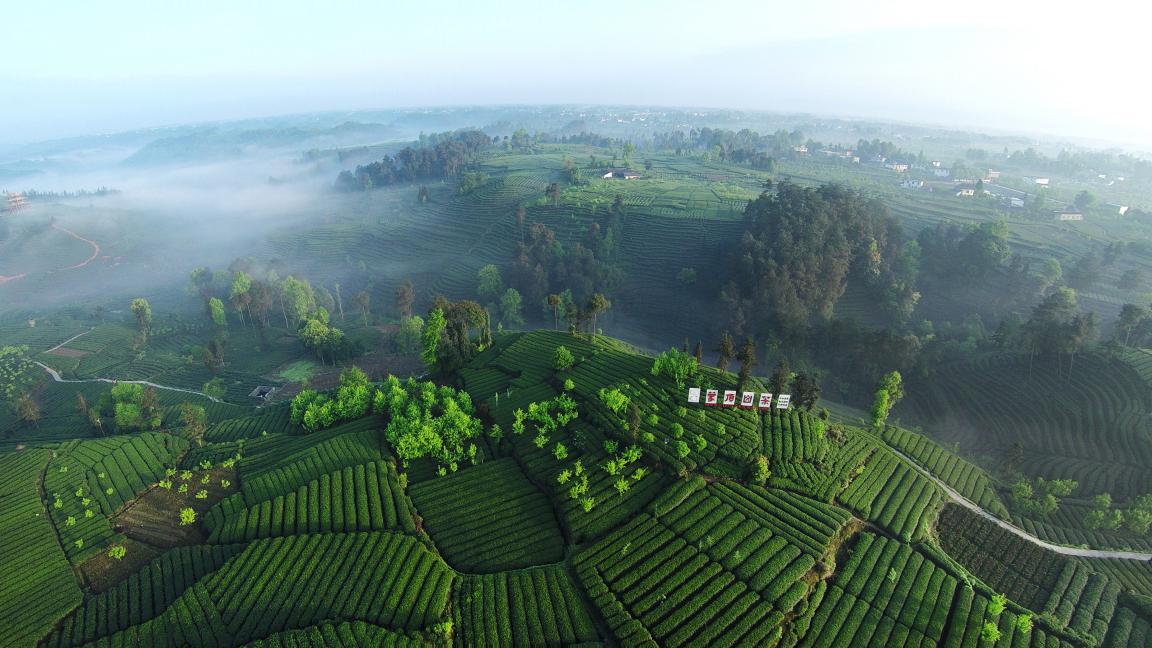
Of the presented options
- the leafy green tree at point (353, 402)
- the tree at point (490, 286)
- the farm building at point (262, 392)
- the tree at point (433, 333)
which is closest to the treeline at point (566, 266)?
the tree at point (490, 286)

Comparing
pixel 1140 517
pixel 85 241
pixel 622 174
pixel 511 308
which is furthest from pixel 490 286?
pixel 85 241

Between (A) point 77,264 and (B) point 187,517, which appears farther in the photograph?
(A) point 77,264

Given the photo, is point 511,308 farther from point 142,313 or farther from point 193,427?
point 142,313

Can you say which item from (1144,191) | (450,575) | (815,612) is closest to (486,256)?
(450,575)

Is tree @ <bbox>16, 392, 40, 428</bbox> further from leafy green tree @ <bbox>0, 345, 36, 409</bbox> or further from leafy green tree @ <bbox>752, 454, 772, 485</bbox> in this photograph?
leafy green tree @ <bbox>752, 454, 772, 485</bbox>

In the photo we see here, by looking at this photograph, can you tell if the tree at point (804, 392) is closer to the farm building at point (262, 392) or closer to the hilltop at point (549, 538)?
the hilltop at point (549, 538)

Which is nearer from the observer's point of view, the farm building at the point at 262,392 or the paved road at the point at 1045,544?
the paved road at the point at 1045,544
